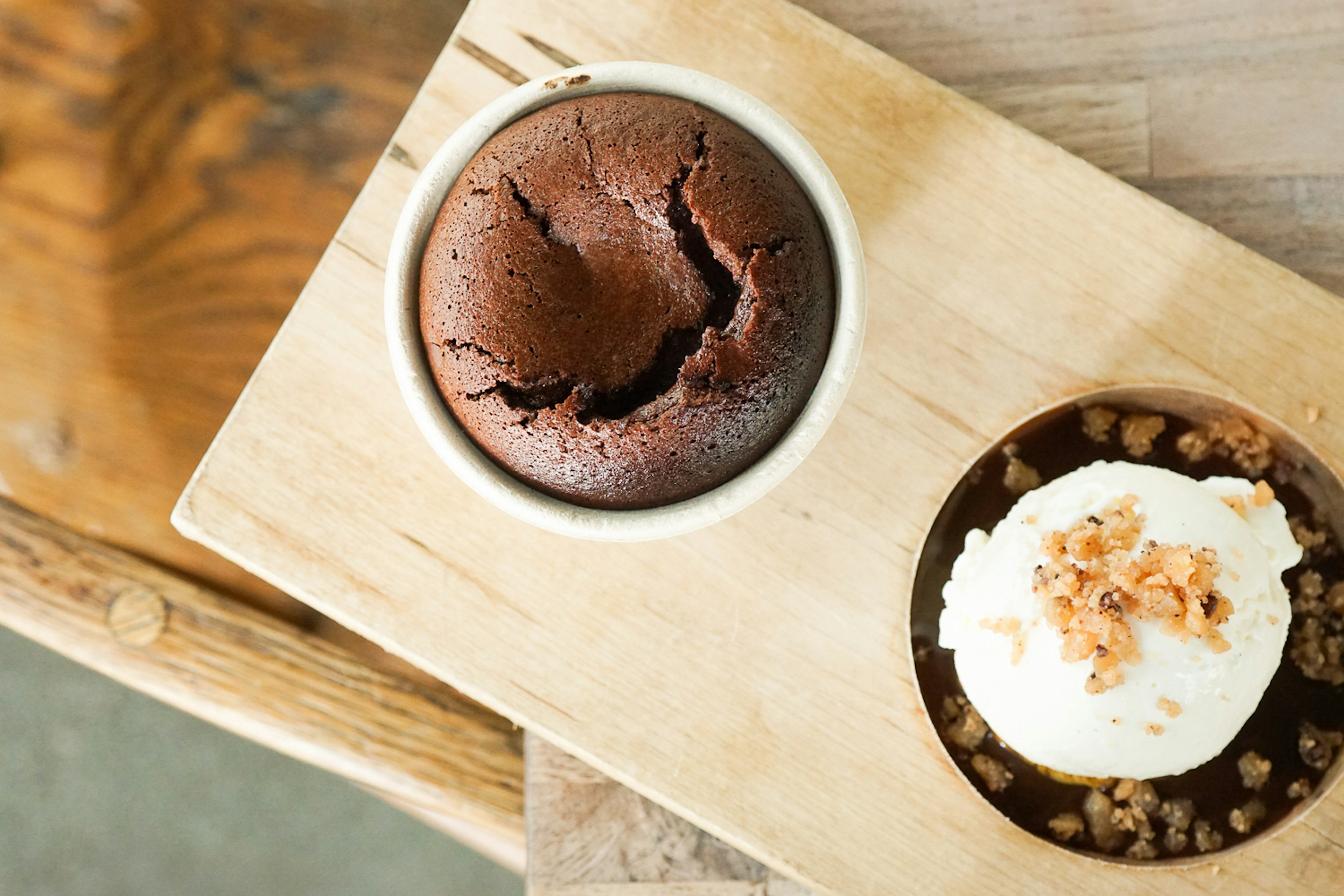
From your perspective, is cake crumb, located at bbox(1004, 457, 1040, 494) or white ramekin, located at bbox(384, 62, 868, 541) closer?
white ramekin, located at bbox(384, 62, 868, 541)

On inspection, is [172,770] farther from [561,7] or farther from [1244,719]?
[1244,719]

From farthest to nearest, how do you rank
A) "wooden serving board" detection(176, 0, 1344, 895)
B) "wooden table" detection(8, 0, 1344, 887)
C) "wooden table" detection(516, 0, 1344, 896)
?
"wooden table" detection(8, 0, 1344, 887), "wooden table" detection(516, 0, 1344, 896), "wooden serving board" detection(176, 0, 1344, 895)

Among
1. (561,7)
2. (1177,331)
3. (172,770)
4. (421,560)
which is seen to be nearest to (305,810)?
(172,770)

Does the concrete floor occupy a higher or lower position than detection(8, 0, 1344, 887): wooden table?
lower

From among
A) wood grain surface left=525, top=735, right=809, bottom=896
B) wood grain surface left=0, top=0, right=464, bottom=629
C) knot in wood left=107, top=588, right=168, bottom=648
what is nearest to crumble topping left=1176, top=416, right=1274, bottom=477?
wood grain surface left=525, top=735, right=809, bottom=896

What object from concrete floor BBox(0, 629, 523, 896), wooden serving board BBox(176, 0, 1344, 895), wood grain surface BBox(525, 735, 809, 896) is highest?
wooden serving board BBox(176, 0, 1344, 895)

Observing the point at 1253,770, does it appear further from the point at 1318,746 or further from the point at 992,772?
the point at 992,772

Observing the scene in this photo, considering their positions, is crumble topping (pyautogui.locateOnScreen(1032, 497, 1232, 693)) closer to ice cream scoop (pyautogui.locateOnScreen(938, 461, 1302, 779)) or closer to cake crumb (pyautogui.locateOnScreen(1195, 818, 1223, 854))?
ice cream scoop (pyautogui.locateOnScreen(938, 461, 1302, 779))
